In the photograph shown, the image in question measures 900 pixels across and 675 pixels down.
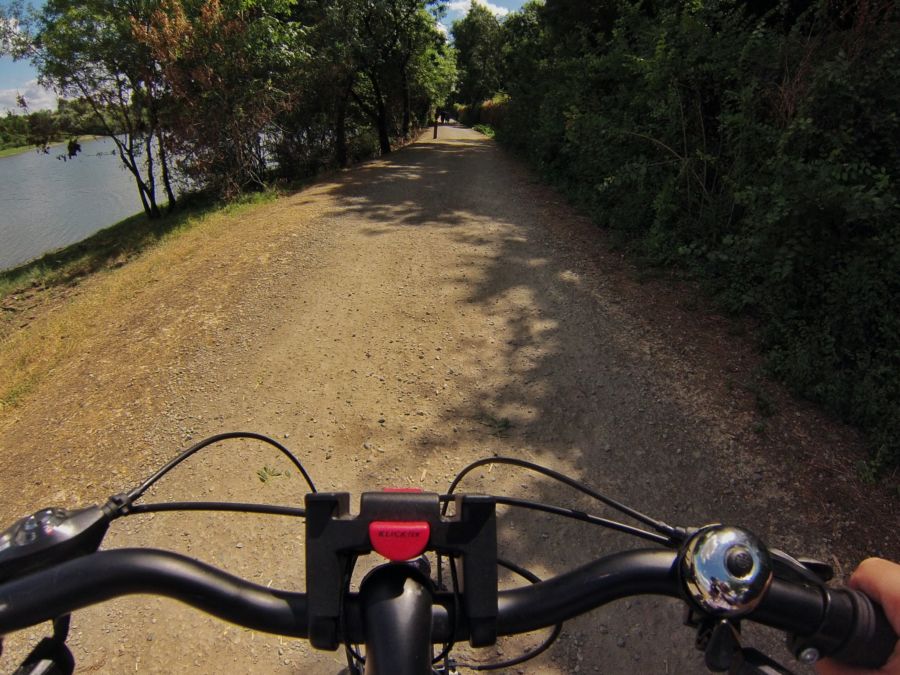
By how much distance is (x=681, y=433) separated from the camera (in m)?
3.80

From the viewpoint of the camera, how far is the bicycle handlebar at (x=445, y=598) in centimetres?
81

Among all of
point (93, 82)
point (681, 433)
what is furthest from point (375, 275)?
point (93, 82)

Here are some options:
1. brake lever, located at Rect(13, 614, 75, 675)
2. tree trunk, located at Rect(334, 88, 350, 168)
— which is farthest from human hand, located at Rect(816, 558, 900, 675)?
tree trunk, located at Rect(334, 88, 350, 168)

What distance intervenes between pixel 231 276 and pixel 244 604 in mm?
6593

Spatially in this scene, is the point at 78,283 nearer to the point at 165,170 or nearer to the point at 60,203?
the point at 165,170

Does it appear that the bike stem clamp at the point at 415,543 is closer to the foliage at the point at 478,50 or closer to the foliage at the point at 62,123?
the foliage at the point at 62,123

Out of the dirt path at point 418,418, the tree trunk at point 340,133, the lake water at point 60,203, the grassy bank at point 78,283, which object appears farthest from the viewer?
the tree trunk at point 340,133

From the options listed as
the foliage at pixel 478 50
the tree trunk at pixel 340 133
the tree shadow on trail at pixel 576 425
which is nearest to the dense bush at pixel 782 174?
the tree shadow on trail at pixel 576 425

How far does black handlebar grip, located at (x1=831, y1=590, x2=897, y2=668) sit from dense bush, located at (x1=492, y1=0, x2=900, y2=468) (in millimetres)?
3166

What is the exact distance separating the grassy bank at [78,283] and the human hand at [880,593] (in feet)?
20.6

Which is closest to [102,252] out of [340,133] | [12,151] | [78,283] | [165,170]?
[78,283]

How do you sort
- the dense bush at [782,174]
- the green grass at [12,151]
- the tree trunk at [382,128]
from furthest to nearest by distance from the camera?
the green grass at [12,151] → the tree trunk at [382,128] → the dense bush at [782,174]

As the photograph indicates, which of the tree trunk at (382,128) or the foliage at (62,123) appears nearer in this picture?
the foliage at (62,123)

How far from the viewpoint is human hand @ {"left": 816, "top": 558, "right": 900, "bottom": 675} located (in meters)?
0.82
